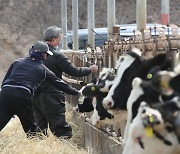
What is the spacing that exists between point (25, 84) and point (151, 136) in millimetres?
4848

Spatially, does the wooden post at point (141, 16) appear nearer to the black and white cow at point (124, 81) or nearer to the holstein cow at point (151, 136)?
the black and white cow at point (124, 81)

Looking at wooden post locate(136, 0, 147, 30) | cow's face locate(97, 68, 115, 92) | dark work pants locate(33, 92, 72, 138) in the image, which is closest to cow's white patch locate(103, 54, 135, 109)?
cow's face locate(97, 68, 115, 92)

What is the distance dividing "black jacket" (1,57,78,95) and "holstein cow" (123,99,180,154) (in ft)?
14.9

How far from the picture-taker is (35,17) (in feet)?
120

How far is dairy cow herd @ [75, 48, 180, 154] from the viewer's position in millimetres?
5410

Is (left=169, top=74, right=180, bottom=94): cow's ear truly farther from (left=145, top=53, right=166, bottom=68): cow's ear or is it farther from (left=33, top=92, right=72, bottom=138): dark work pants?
(left=33, top=92, right=72, bottom=138): dark work pants

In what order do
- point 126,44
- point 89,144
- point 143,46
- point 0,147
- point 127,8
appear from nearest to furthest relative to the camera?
1. point 143,46
2. point 126,44
3. point 0,147
4. point 89,144
5. point 127,8

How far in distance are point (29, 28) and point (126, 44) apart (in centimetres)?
2736

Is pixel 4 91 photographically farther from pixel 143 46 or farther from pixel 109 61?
pixel 143 46

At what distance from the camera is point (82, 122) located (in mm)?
12805

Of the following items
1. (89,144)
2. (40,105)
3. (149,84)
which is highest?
(149,84)

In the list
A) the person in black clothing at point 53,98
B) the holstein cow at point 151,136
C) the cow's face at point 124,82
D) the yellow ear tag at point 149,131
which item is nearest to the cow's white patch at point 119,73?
the cow's face at point 124,82

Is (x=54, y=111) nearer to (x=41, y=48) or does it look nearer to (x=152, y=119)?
(x=41, y=48)

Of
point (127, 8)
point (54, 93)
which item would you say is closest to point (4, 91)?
point (54, 93)
